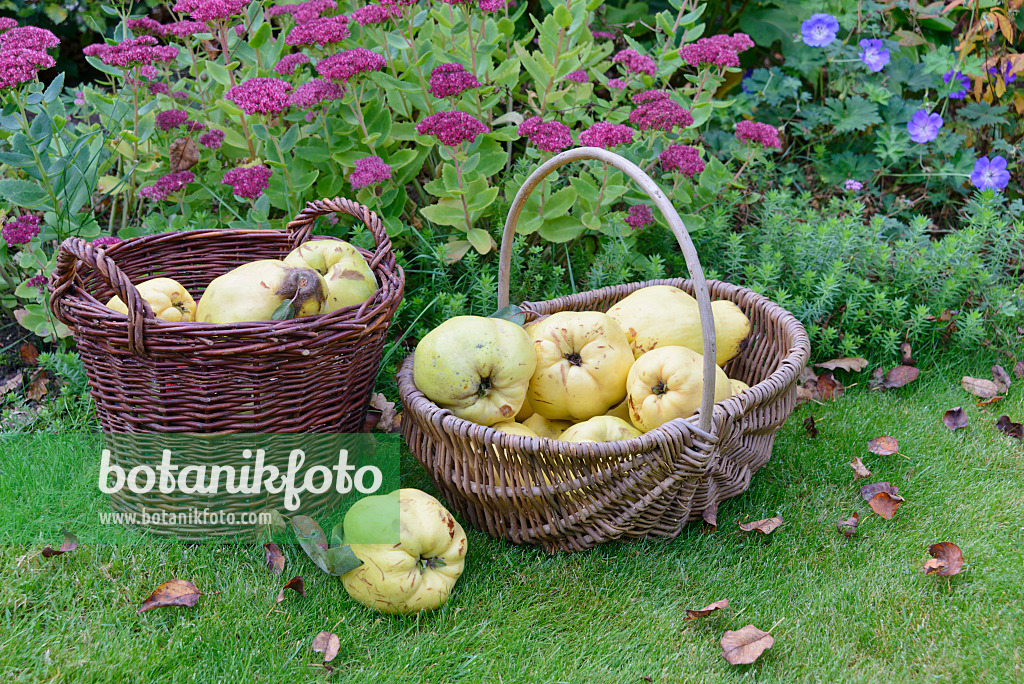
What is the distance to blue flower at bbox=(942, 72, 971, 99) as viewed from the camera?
3846 millimetres

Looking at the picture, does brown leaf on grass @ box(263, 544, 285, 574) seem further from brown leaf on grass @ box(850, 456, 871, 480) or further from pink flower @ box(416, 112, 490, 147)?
brown leaf on grass @ box(850, 456, 871, 480)

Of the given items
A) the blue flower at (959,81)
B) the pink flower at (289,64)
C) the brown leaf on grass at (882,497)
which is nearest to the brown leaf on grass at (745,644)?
the brown leaf on grass at (882,497)

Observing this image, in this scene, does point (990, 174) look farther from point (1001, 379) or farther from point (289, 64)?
point (289, 64)

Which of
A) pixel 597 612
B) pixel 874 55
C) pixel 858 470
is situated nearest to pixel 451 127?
pixel 597 612

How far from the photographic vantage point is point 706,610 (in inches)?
71.1

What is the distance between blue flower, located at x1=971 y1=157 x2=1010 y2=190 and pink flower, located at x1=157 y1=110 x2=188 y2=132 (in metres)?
3.42

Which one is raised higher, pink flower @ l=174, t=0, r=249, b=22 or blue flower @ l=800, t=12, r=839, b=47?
pink flower @ l=174, t=0, r=249, b=22

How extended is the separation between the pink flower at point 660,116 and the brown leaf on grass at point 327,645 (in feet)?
6.20

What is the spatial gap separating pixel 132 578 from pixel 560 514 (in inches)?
41.3

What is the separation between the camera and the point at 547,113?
304 cm

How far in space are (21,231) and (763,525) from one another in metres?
2.35

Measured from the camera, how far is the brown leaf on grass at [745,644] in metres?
1.70

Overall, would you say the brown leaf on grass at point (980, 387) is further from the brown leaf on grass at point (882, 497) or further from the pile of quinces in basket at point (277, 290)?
the pile of quinces in basket at point (277, 290)

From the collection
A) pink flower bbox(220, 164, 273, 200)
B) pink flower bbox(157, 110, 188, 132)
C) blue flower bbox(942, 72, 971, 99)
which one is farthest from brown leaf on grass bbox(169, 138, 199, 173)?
blue flower bbox(942, 72, 971, 99)
